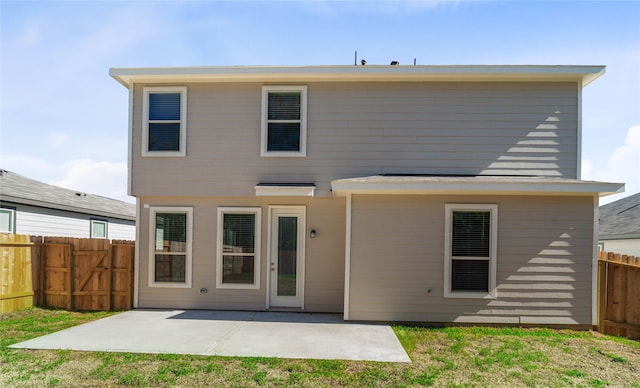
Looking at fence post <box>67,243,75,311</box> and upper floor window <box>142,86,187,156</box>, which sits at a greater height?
upper floor window <box>142,86,187,156</box>

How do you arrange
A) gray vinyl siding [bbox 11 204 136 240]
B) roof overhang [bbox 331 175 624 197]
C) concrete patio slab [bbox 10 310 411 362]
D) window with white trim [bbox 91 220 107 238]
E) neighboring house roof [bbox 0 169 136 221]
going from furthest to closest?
1. window with white trim [bbox 91 220 107 238]
2. gray vinyl siding [bbox 11 204 136 240]
3. neighboring house roof [bbox 0 169 136 221]
4. roof overhang [bbox 331 175 624 197]
5. concrete patio slab [bbox 10 310 411 362]

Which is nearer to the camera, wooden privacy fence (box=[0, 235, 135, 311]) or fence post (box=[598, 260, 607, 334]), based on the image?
fence post (box=[598, 260, 607, 334])

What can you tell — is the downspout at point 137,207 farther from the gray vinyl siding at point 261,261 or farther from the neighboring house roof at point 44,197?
the neighboring house roof at point 44,197

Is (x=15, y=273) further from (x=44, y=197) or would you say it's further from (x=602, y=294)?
(x=602, y=294)

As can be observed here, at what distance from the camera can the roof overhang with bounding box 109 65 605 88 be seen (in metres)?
7.93

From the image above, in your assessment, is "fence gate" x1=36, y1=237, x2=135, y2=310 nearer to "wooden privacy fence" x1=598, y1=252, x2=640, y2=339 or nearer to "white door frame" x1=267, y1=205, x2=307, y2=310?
"white door frame" x1=267, y1=205, x2=307, y2=310

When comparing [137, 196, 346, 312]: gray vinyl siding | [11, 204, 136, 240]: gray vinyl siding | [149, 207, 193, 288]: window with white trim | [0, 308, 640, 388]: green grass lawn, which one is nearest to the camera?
[0, 308, 640, 388]: green grass lawn

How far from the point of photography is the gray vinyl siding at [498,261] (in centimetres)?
739

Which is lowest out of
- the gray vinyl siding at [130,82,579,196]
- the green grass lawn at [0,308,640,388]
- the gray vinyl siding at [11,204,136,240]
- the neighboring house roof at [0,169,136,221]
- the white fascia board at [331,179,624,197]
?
the green grass lawn at [0,308,640,388]

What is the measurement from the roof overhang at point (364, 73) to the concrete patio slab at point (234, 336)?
16.3 feet

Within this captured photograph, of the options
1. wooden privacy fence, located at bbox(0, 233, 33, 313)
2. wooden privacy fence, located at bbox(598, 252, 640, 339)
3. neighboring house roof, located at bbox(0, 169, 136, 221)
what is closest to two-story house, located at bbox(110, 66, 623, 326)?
wooden privacy fence, located at bbox(598, 252, 640, 339)

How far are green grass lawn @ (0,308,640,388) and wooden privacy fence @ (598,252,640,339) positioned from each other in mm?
882

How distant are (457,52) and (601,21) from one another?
280 cm

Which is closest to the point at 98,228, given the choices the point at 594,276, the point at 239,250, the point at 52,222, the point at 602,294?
the point at 52,222
